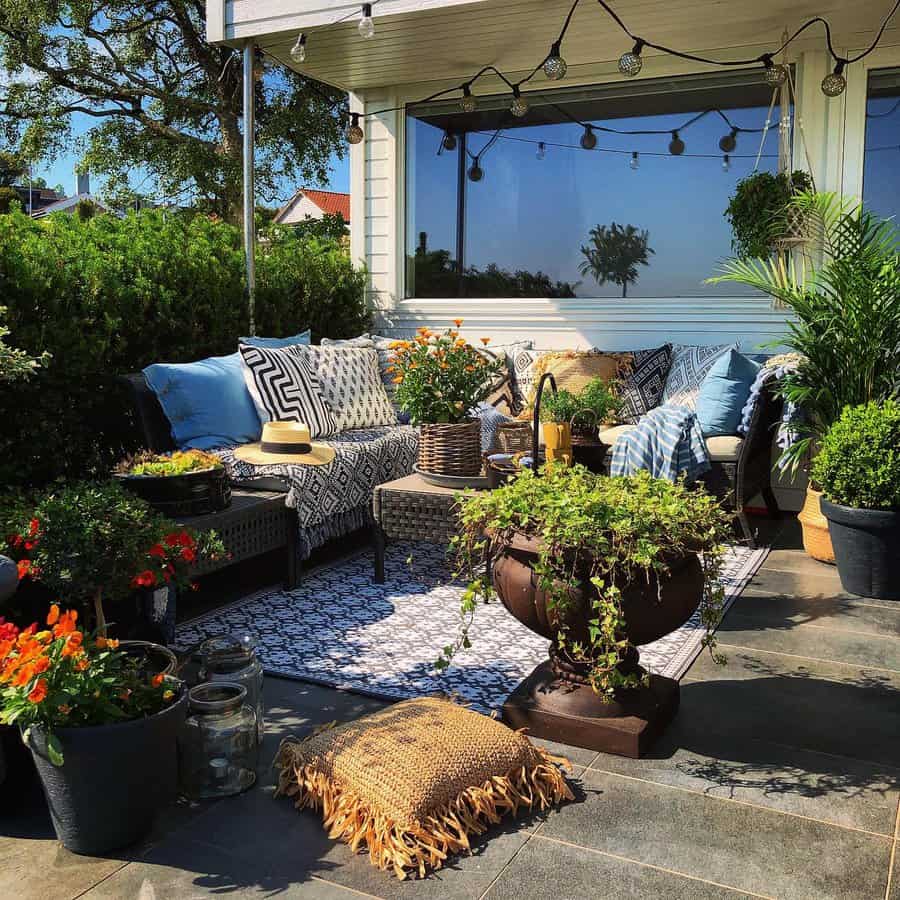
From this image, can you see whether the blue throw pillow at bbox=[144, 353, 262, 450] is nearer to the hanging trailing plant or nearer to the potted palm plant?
the potted palm plant

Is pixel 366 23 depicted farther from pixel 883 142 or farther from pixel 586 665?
pixel 586 665

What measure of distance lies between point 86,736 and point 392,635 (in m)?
1.62

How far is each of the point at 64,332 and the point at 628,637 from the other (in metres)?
→ 2.63

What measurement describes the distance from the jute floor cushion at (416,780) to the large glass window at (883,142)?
169 inches

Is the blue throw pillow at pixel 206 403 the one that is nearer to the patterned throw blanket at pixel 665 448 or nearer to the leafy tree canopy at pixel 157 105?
the patterned throw blanket at pixel 665 448

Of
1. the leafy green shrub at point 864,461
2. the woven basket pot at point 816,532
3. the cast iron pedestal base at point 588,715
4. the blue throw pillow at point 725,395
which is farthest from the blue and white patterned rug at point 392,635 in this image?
the blue throw pillow at point 725,395

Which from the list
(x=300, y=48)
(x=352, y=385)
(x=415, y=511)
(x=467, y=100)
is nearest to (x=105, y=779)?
(x=415, y=511)

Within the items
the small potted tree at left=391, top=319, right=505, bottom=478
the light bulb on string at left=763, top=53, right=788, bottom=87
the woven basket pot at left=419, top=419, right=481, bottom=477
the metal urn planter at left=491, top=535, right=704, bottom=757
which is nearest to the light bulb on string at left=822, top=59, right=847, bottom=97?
the light bulb on string at left=763, top=53, right=788, bottom=87

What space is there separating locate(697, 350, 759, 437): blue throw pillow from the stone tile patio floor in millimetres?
2249

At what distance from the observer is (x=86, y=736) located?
190 centimetres

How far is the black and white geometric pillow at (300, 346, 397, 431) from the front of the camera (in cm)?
495

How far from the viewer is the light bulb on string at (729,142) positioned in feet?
18.5

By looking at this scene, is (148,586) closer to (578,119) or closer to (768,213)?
(768,213)

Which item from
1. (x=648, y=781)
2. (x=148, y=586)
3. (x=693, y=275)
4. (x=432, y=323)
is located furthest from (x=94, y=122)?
(x=648, y=781)
